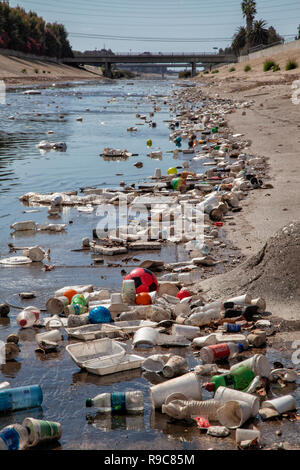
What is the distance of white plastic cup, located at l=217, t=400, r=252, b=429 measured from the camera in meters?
3.61

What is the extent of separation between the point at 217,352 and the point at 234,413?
2.74 feet

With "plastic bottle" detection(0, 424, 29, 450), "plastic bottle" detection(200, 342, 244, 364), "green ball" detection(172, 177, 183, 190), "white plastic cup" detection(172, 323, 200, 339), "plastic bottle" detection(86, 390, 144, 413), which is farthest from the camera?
"green ball" detection(172, 177, 183, 190)

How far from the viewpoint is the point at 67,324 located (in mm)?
5277

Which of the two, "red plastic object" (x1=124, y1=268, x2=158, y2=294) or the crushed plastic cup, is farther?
"red plastic object" (x1=124, y1=268, x2=158, y2=294)

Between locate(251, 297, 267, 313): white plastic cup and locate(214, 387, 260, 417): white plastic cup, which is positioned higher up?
locate(251, 297, 267, 313): white plastic cup

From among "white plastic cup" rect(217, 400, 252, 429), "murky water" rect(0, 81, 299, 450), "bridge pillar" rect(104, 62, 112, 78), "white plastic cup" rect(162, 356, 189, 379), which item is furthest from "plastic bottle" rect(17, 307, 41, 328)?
"bridge pillar" rect(104, 62, 112, 78)

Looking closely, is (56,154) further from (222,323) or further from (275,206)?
(222,323)

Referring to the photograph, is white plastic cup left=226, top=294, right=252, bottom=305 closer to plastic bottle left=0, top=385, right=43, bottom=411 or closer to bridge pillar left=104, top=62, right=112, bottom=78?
plastic bottle left=0, top=385, right=43, bottom=411

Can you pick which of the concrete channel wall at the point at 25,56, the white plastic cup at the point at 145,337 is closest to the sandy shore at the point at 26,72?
the concrete channel wall at the point at 25,56

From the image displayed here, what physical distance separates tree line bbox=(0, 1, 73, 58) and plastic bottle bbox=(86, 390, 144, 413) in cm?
9548

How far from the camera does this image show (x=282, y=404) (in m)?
3.73

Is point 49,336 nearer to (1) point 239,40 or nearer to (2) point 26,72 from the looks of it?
(2) point 26,72

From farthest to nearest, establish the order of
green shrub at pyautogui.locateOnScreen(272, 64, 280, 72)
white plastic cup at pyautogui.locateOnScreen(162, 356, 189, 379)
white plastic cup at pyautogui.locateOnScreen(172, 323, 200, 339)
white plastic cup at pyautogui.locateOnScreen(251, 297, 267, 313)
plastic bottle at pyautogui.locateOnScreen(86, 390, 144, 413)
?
green shrub at pyautogui.locateOnScreen(272, 64, 280, 72)
white plastic cup at pyautogui.locateOnScreen(251, 297, 267, 313)
white plastic cup at pyautogui.locateOnScreen(172, 323, 200, 339)
white plastic cup at pyautogui.locateOnScreen(162, 356, 189, 379)
plastic bottle at pyautogui.locateOnScreen(86, 390, 144, 413)
